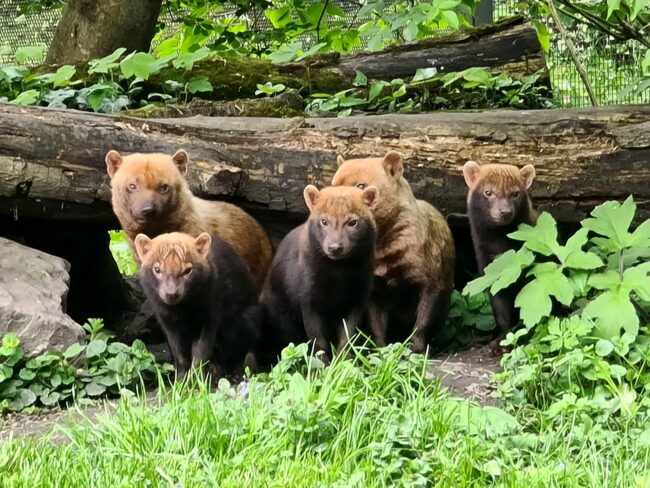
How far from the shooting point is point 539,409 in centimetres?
489

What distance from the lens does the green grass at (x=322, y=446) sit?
12.8 ft

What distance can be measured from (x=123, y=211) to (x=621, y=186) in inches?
130

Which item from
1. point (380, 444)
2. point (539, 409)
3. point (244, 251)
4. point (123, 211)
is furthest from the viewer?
point (244, 251)

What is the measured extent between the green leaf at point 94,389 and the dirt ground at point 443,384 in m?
0.12

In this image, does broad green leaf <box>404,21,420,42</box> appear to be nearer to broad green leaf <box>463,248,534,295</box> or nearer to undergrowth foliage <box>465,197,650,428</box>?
undergrowth foliage <box>465,197,650,428</box>

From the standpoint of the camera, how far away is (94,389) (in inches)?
222

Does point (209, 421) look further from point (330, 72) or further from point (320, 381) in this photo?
point (330, 72)

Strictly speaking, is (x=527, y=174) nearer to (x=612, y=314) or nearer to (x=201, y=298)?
(x=612, y=314)

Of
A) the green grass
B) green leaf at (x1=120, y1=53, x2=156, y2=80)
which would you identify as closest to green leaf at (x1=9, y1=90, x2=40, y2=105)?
green leaf at (x1=120, y1=53, x2=156, y2=80)

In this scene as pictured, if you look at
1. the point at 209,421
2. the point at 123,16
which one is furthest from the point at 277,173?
the point at 123,16

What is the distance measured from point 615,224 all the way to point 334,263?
1694mm

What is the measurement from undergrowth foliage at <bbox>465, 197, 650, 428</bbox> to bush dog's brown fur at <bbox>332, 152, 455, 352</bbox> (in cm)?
82

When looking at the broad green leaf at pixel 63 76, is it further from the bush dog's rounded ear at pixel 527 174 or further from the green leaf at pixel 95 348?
the bush dog's rounded ear at pixel 527 174

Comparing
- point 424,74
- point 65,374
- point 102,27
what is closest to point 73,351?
point 65,374
